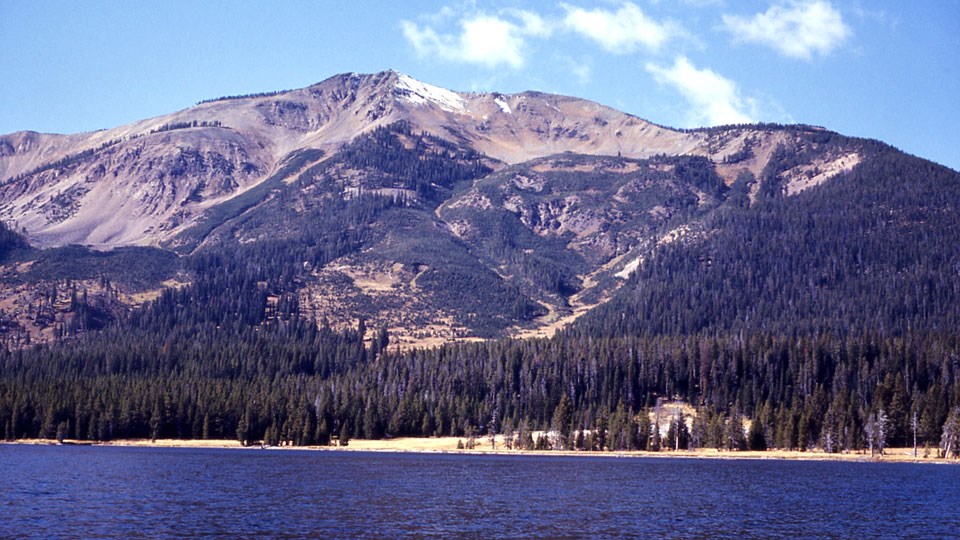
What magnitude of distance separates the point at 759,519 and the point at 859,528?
8.60 metres

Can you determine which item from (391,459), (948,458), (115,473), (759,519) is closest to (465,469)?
(391,459)

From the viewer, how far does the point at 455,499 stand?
98625 millimetres

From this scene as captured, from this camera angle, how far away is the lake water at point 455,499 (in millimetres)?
76938

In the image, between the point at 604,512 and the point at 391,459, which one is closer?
the point at 604,512

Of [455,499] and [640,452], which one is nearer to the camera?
[455,499]

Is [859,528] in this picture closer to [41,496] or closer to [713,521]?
[713,521]

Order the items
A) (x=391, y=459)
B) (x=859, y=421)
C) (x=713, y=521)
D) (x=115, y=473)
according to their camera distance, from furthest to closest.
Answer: (x=859, y=421)
(x=391, y=459)
(x=115, y=473)
(x=713, y=521)

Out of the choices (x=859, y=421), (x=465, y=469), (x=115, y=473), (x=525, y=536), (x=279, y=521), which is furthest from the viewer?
(x=859, y=421)

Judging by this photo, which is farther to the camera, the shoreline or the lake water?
the shoreline

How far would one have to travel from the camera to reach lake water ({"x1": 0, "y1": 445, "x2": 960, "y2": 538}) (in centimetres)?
7694

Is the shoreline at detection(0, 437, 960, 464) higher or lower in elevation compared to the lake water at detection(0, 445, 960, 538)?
higher

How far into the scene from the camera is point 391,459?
168625mm

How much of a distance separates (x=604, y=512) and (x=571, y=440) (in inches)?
4336

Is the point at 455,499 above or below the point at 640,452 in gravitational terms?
below
